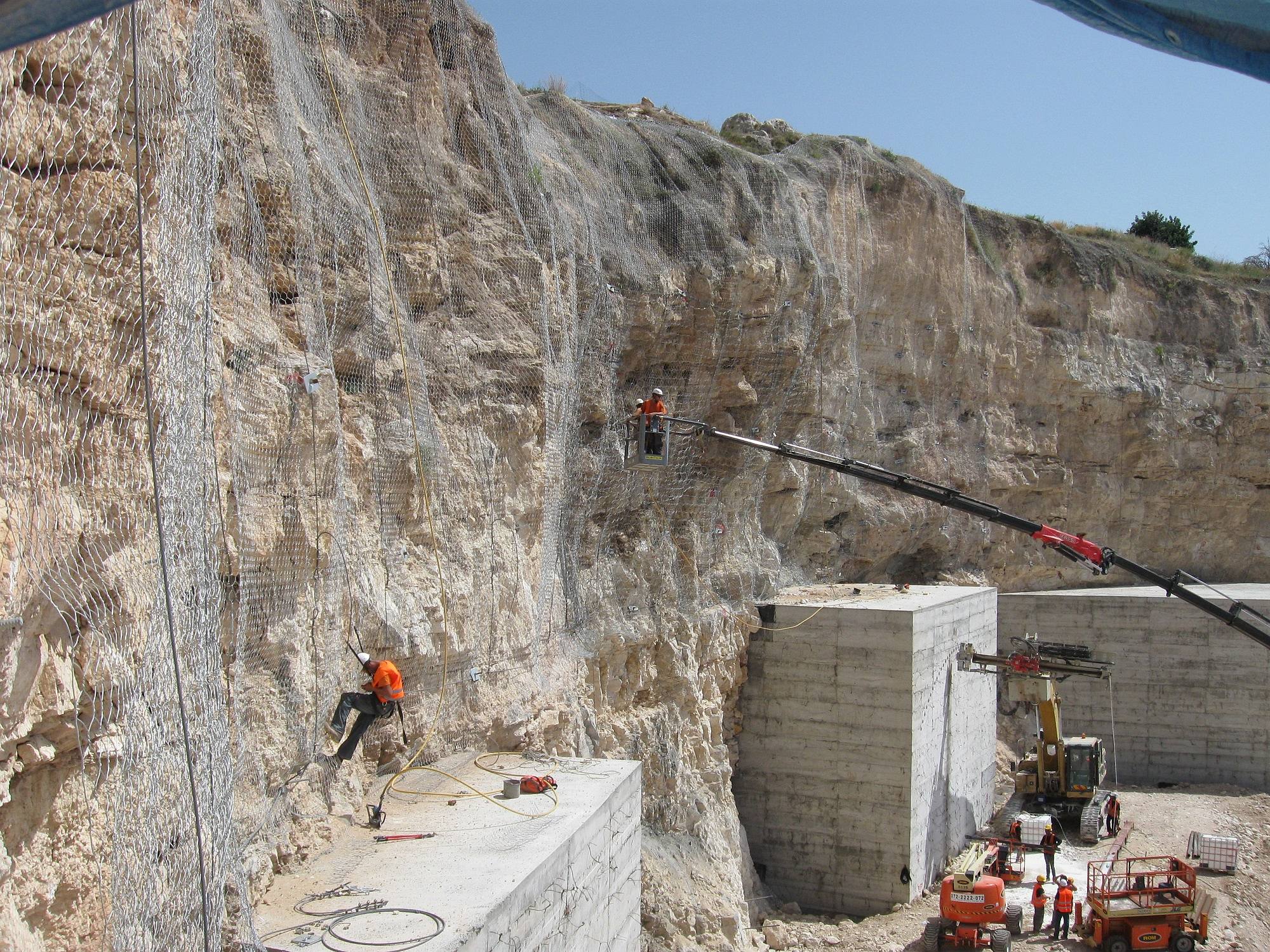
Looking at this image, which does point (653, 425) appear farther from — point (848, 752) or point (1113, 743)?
point (1113, 743)

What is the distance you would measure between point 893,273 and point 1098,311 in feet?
23.5

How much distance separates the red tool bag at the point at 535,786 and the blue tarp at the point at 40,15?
271 inches

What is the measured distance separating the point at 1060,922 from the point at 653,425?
8.35m

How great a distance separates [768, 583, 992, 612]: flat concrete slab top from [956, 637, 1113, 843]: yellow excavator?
1038 millimetres

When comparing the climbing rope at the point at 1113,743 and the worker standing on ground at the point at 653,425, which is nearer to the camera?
the worker standing on ground at the point at 653,425

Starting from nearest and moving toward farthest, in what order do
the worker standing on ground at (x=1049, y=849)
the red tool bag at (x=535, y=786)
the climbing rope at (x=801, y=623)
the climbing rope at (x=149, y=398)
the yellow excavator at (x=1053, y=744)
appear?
the climbing rope at (x=149, y=398) → the red tool bag at (x=535, y=786) → the worker standing on ground at (x=1049, y=849) → the climbing rope at (x=801, y=623) → the yellow excavator at (x=1053, y=744)

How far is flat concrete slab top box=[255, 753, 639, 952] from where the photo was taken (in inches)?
228

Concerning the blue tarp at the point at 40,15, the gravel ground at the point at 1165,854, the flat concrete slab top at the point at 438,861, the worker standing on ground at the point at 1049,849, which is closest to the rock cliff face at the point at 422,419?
the flat concrete slab top at the point at 438,861

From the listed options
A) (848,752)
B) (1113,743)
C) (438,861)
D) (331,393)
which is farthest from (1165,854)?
(331,393)

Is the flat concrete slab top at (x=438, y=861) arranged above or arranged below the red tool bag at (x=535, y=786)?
below

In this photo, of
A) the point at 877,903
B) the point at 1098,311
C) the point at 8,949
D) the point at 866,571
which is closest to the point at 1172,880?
the point at 877,903

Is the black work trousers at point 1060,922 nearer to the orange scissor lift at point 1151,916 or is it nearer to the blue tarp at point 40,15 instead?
the orange scissor lift at point 1151,916

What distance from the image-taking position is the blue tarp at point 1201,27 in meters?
2.11

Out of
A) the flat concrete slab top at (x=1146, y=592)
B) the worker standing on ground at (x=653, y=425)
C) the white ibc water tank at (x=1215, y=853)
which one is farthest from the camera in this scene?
the flat concrete slab top at (x=1146, y=592)
